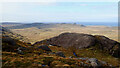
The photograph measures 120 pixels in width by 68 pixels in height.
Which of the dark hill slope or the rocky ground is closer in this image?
the rocky ground

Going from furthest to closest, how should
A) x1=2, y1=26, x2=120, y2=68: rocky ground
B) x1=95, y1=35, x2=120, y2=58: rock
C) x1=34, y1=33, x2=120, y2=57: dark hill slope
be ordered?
x1=34, y1=33, x2=120, y2=57: dark hill slope, x1=95, y1=35, x2=120, y2=58: rock, x1=2, y1=26, x2=120, y2=68: rocky ground

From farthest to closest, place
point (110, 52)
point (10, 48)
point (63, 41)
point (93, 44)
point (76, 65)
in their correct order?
point (63, 41) → point (93, 44) → point (110, 52) → point (10, 48) → point (76, 65)

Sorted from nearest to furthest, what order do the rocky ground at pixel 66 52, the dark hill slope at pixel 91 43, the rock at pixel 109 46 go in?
the rocky ground at pixel 66 52 < the rock at pixel 109 46 < the dark hill slope at pixel 91 43

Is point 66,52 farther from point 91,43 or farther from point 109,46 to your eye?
point 109,46

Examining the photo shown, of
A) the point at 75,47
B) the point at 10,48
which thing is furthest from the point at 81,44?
the point at 10,48

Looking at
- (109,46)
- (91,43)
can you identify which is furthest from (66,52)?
(109,46)

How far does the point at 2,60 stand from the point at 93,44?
87.1ft

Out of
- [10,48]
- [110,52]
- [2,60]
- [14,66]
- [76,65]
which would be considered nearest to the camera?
[14,66]

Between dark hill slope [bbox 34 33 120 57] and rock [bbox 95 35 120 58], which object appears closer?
rock [bbox 95 35 120 58]

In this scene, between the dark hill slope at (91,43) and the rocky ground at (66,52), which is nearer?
the rocky ground at (66,52)

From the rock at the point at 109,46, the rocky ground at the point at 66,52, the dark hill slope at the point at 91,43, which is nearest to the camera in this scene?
the rocky ground at the point at 66,52

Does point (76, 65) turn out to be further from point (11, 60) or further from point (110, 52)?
point (110, 52)

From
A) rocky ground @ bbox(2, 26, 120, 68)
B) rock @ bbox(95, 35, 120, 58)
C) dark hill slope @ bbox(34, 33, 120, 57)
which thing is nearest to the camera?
rocky ground @ bbox(2, 26, 120, 68)

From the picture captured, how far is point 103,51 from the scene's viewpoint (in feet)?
99.9
